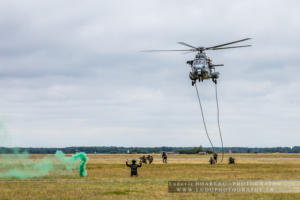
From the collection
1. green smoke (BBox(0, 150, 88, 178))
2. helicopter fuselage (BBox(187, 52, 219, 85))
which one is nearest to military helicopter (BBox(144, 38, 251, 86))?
helicopter fuselage (BBox(187, 52, 219, 85))

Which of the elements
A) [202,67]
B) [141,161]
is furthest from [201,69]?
[141,161]

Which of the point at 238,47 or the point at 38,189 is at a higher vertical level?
the point at 238,47

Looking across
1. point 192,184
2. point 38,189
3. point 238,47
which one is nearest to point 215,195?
point 192,184

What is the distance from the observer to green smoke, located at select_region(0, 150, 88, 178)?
37.6 meters

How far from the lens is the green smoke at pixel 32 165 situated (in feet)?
123

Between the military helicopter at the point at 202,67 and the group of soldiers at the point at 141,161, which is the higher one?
Answer: the military helicopter at the point at 202,67

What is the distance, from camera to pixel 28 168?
1594 inches

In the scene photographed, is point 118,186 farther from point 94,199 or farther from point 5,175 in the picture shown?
point 5,175

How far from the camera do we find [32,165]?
1670 inches

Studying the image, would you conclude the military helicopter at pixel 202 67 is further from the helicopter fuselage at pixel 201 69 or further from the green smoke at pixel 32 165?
the green smoke at pixel 32 165

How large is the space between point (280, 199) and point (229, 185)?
22.5 ft

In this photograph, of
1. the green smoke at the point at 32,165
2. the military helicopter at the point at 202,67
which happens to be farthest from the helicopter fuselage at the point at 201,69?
the green smoke at the point at 32,165

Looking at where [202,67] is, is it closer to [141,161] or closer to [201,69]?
[201,69]

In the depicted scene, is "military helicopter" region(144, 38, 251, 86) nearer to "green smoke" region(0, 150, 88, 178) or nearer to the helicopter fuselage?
the helicopter fuselage
